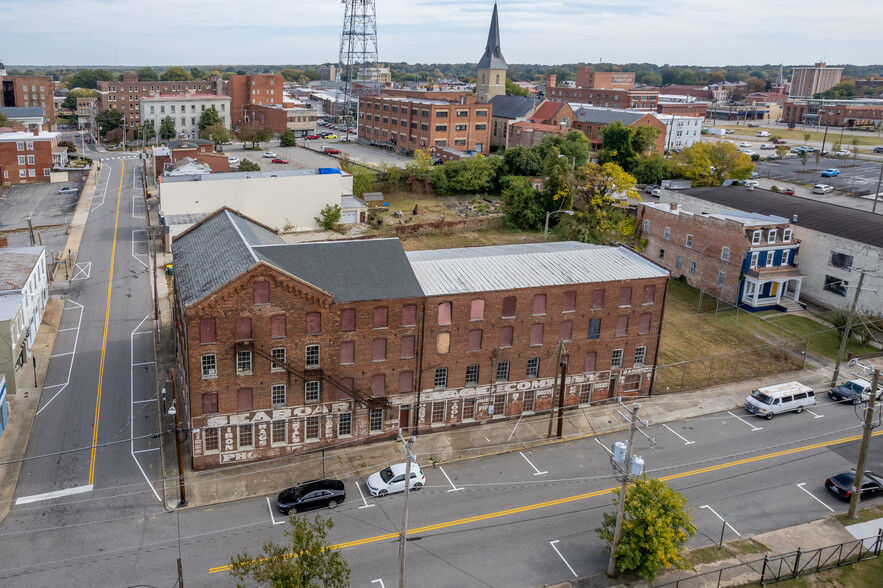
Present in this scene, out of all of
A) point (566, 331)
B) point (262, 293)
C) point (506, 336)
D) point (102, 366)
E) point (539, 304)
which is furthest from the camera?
point (102, 366)

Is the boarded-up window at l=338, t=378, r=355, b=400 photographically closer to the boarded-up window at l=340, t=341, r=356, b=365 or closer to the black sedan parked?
the boarded-up window at l=340, t=341, r=356, b=365

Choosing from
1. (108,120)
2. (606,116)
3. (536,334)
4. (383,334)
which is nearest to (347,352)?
(383,334)

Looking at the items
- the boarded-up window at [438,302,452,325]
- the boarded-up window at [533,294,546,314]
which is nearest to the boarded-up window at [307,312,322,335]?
the boarded-up window at [438,302,452,325]

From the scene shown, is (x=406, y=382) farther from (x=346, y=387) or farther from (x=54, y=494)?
(x=54, y=494)

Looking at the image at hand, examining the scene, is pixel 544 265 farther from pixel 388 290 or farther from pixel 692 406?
pixel 692 406

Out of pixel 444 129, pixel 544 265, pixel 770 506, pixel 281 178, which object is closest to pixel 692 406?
pixel 770 506

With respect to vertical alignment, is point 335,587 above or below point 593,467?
above
